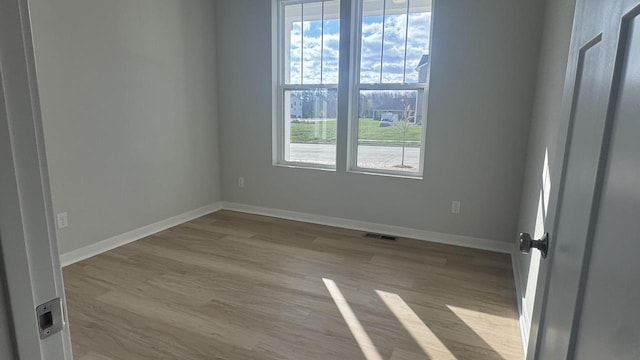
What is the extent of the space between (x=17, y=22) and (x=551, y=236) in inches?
48.0

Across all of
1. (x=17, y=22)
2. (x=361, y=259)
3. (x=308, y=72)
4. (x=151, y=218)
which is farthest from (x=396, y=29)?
(x=17, y=22)

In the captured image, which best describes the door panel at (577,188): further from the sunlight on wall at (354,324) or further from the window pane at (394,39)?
the window pane at (394,39)

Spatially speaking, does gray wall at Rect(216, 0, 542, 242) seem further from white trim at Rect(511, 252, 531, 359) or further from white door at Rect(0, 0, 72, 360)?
white door at Rect(0, 0, 72, 360)

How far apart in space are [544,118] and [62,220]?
144 inches

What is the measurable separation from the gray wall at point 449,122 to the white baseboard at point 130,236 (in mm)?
852

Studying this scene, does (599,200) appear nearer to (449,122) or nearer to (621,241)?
(621,241)

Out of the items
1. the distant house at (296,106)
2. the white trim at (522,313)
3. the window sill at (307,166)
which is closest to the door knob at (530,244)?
the white trim at (522,313)

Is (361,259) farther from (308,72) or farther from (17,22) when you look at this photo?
(17,22)

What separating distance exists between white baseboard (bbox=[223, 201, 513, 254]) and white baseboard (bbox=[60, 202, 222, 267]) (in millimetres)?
439

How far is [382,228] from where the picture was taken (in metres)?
3.94

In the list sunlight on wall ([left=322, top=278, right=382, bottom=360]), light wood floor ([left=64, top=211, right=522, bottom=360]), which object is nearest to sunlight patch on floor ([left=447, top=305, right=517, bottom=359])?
light wood floor ([left=64, top=211, right=522, bottom=360])

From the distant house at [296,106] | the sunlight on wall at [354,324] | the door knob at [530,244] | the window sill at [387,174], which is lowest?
the sunlight on wall at [354,324]

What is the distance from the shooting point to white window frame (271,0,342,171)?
4.12 metres

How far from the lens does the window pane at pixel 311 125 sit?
4.12 metres
